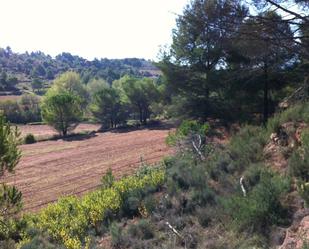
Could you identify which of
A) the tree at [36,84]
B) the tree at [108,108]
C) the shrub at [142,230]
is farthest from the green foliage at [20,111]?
the shrub at [142,230]

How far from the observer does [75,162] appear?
34.8 m

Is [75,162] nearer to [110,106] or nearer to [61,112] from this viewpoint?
[61,112]

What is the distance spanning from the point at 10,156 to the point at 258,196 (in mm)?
6013

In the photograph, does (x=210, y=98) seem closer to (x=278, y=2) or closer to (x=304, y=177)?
(x=278, y=2)

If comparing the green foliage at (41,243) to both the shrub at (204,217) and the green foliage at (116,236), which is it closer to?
the green foliage at (116,236)

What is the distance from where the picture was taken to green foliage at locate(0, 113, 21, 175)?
10.3 meters

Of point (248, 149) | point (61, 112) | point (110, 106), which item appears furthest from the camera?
point (110, 106)

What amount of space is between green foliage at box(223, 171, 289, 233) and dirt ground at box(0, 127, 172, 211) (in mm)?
11941

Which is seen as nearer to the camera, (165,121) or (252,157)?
(252,157)

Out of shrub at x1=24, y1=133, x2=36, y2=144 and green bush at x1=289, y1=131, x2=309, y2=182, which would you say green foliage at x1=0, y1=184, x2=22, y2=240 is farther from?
shrub at x1=24, y1=133, x2=36, y2=144

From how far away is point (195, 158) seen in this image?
14727mm

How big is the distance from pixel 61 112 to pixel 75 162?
21.3 metres

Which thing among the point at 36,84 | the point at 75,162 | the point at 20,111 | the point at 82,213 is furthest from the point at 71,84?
the point at 82,213

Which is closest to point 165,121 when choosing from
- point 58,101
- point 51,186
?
point 58,101
